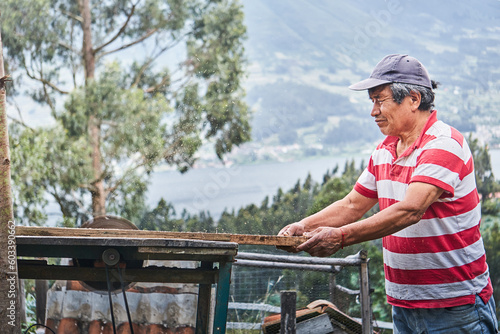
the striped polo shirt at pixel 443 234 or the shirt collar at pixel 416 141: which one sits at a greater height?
the shirt collar at pixel 416 141

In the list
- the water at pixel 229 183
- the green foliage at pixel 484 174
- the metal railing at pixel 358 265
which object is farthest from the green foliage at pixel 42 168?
the green foliage at pixel 484 174

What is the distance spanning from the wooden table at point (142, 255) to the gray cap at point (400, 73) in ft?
2.83

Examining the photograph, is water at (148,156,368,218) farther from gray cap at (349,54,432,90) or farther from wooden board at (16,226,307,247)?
wooden board at (16,226,307,247)

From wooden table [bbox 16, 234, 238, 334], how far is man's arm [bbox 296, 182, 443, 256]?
32cm

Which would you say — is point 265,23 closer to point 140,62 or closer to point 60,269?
point 140,62

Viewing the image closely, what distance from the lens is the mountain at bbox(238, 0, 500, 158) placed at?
5.98 m

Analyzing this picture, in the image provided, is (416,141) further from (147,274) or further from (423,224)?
(147,274)

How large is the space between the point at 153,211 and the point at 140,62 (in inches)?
90.3

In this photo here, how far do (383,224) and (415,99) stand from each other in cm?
53

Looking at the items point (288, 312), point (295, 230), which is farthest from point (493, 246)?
point (295, 230)

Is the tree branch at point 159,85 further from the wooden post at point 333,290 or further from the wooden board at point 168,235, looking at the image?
the wooden board at point 168,235

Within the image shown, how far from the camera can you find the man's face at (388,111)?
7.08ft

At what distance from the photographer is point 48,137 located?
23.6 ft

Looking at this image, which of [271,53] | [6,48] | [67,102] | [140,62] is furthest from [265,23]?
[6,48]
